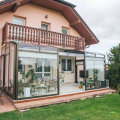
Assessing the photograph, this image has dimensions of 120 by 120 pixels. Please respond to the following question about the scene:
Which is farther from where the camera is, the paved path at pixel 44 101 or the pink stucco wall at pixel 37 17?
the pink stucco wall at pixel 37 17

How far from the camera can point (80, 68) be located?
45.0 ft

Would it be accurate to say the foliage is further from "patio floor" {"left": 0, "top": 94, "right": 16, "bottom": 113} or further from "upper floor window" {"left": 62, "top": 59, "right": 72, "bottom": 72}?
"patio floor" {"left": 0, "top": 94, "right": 16, "bottom": 113}

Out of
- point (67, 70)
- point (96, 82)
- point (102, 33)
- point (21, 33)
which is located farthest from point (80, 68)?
point (102, 33)

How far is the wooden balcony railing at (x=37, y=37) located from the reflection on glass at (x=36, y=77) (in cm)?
190

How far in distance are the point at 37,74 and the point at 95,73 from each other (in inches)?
200

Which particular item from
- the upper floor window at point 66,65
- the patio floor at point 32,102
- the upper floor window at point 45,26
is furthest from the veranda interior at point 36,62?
the upper floor window at point 66,65

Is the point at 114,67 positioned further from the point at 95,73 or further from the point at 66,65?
the point at 66,65

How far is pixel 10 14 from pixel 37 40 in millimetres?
2854

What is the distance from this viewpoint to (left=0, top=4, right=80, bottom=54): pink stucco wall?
9344mm

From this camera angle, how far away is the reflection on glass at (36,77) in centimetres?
672

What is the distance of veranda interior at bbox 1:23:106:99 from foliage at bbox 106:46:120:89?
0.97m

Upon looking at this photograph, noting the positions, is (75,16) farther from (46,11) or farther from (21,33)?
(21,33)

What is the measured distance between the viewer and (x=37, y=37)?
361 inches

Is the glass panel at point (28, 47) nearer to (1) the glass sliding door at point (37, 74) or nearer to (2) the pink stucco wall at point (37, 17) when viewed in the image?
(1) the glass sliding door at point (37, 74)
